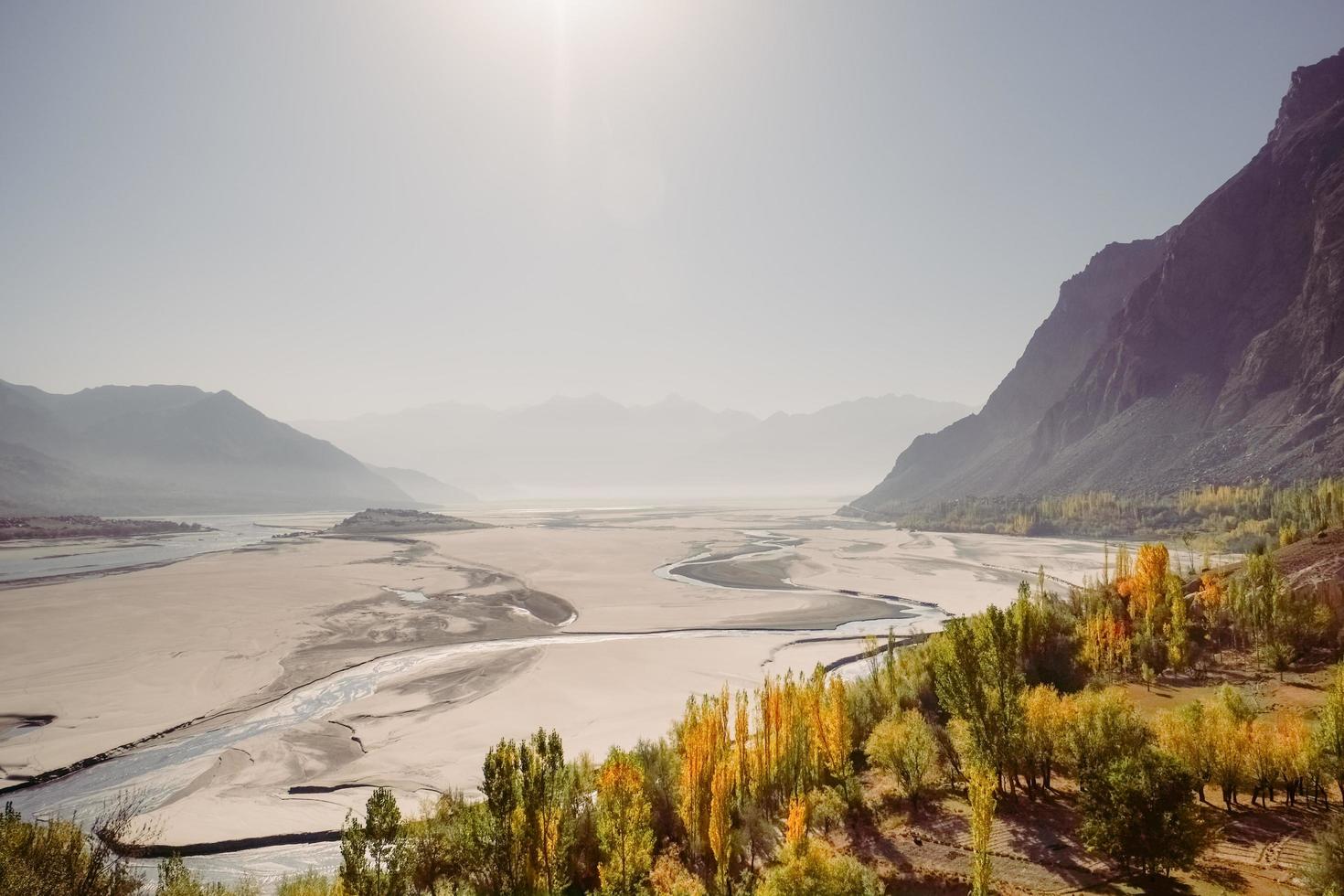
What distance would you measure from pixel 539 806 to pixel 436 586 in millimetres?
57607

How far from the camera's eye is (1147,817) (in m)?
15.5

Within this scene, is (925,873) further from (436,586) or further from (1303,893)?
(436,586)

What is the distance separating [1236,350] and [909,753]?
168522 mm

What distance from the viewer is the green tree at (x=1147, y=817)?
15023 mm

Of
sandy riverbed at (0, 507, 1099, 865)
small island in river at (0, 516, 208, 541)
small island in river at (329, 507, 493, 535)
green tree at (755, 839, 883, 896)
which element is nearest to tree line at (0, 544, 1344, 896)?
green tree at (755, 839, 883, 896)

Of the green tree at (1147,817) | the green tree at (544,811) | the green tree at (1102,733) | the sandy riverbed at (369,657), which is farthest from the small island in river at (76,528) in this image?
the green tree at (1147,817)

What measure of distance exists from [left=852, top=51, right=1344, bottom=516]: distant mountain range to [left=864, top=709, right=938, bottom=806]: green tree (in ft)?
362

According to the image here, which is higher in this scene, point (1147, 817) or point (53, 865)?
point (1147, 817)

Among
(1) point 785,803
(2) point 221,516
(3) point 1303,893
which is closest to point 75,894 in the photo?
(1) point 785,803

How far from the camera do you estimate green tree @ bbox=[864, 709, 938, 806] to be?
71.4 feet

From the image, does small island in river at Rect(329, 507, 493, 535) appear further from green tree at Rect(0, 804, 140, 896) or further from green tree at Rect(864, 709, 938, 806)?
green tree at Rect(864, 709, 938, 806)

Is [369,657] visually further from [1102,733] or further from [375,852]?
[1102,733]

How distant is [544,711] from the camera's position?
105ft

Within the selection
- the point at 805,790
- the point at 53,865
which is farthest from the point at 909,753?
the point at 53,865
